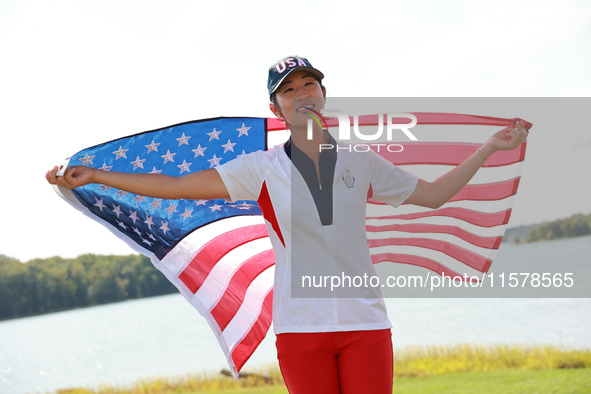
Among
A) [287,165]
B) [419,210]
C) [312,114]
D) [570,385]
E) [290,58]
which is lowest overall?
[570,385]

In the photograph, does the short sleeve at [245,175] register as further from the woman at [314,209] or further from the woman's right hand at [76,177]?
the woman's right hand at [76,177]

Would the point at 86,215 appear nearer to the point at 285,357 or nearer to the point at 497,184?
the point at 285,357

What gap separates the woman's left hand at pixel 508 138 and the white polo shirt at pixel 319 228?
1.55 ft

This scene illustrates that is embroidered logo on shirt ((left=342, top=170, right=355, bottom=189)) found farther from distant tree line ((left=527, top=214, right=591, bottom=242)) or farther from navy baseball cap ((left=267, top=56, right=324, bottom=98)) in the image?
distant tree line ((left=527, top=214, right=591, bottom=242))

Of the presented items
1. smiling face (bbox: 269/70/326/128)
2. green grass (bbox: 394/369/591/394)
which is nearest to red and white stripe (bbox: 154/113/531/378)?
smiling face (bbox: 269/70/326/128)

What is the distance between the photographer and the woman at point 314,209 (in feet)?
6.62

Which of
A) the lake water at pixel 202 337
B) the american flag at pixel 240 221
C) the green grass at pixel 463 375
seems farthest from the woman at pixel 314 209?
the green grass at pixel 463 375

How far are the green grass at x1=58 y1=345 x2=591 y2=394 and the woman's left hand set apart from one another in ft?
12.6

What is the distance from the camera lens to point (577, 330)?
11492 millimetres

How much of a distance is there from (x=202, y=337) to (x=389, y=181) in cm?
1947

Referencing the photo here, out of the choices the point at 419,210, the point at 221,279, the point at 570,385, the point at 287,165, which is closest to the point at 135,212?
the point at 221,279

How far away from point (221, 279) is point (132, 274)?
36.5 m

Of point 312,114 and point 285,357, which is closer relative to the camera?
point 285,357

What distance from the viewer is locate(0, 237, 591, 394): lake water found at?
10.7 m
